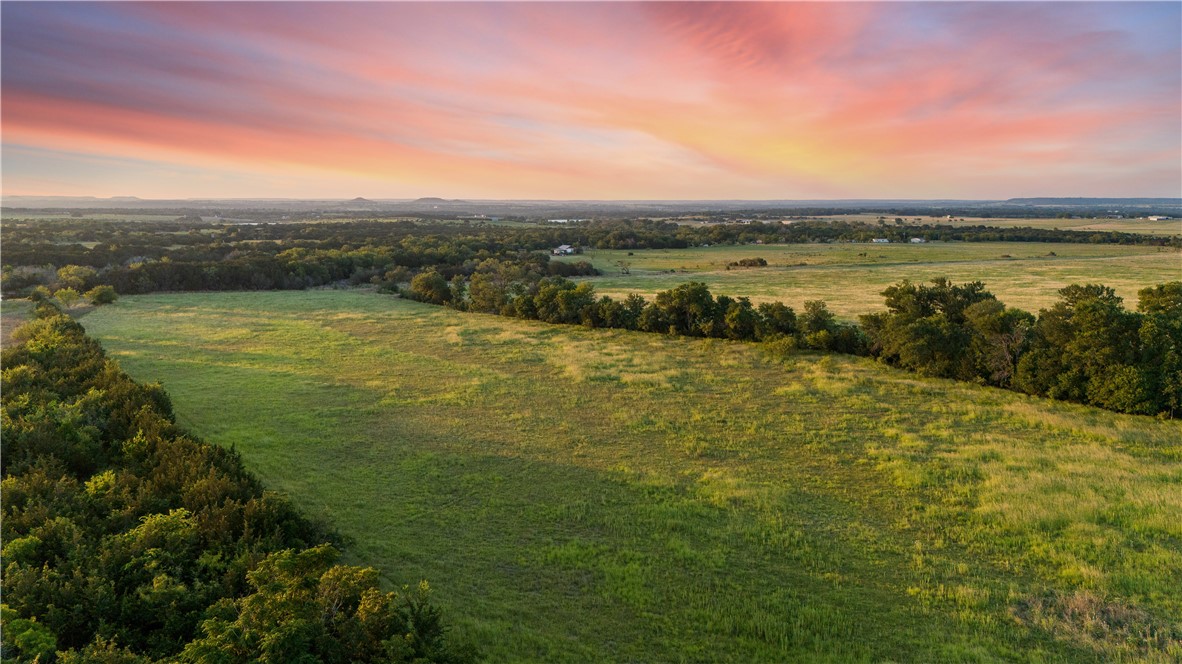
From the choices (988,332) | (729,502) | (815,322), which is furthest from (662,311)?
(729,502)

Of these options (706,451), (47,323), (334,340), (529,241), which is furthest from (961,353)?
(529,241)

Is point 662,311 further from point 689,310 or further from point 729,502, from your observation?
point 729,502

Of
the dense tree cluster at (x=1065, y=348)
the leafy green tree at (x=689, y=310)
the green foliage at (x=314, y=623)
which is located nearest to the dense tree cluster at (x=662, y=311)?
the leafy green tree at (x=689, y=310)

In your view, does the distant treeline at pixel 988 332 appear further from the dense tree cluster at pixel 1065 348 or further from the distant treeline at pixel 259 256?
the distant treeline at pixel 259 256

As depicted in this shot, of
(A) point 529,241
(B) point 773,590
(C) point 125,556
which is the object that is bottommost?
(B) point 773,590

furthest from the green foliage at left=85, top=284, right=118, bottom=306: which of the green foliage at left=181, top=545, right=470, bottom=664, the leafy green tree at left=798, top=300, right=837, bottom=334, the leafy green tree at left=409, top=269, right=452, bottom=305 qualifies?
the leafy green tree at left=798, top=300, right=837, bottom=334

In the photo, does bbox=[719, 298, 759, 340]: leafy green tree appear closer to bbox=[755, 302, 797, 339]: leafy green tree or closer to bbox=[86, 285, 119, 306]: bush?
bbox=[755, 302, 797, 339]: leafy green tree

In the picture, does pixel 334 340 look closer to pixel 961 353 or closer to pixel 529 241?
pixel 961 353
